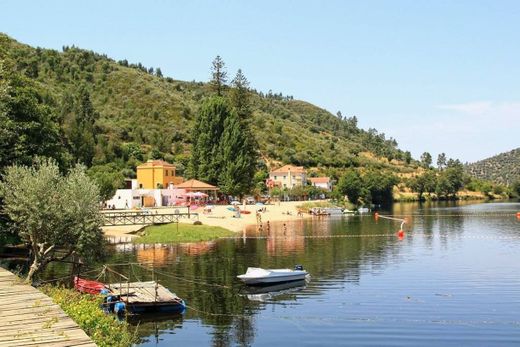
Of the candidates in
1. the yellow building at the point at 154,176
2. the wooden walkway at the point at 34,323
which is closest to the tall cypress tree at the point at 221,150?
the yellow building at the point at 154,176

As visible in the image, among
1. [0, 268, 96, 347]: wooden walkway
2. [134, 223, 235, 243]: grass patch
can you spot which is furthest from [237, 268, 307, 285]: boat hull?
[134, 223, 235, 243]: grass patch

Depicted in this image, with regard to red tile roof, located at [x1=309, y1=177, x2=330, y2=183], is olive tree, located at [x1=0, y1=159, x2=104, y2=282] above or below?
below

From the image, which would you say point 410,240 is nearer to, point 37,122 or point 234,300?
point 234,300

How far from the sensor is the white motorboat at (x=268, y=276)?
42.4 meters

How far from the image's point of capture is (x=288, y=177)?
166125 mm

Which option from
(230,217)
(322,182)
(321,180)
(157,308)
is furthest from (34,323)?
(321,180)

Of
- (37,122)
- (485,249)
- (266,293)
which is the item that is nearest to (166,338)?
(266,293)

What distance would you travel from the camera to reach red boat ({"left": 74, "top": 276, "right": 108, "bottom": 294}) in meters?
35.1

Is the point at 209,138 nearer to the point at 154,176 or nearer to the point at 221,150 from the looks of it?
the point at 221,150

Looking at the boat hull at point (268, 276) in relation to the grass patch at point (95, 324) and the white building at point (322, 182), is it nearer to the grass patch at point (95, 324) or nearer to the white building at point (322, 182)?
the grass patch at point (95, 324)

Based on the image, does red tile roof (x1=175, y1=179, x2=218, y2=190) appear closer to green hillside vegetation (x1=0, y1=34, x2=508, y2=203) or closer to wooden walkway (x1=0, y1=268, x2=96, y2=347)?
green hillside vegetation (x1=0, y1=34, x2=508, y2=203)

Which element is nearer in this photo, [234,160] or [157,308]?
[157,308]

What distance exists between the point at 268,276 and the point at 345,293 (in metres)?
6.46

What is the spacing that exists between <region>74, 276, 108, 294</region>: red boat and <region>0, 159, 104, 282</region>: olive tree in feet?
8.07
